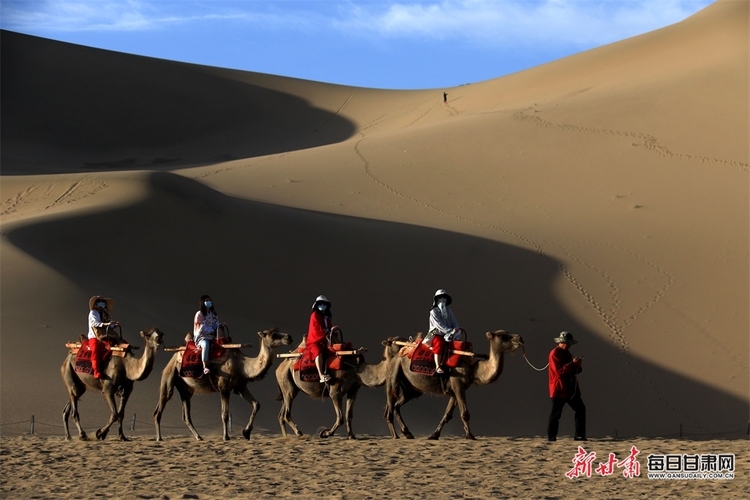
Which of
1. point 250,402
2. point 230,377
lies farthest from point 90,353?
point 250,402

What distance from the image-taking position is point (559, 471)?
1338 centimetres

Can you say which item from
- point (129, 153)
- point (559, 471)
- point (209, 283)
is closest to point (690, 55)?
point (129, 153)

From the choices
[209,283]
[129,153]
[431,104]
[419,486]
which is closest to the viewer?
[419,486]

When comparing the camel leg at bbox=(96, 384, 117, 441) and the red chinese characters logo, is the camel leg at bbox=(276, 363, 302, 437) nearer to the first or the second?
the camel leg at bbox=(96, 384, 117, 441)

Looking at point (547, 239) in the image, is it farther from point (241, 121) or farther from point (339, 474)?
point (241, 121)

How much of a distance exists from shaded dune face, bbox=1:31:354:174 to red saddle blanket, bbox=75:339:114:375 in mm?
38387

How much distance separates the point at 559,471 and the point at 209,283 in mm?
14668

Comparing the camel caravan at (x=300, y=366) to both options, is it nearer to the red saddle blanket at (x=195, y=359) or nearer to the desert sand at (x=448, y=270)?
the red saddle blanket at (x=195, y=359)

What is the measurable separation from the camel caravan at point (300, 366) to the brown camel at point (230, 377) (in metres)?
0.01

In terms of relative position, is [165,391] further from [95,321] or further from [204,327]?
[95,321]

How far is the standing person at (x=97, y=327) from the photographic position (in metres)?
16.8

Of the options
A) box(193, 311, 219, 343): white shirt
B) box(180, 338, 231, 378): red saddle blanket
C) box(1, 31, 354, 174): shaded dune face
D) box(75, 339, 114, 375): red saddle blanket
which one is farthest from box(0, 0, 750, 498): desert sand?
box(1, 31, 354, 174): shaded dune face

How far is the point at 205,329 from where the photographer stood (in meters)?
16.6

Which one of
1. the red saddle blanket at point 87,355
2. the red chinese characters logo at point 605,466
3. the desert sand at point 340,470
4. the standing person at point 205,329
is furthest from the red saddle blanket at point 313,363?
the red chinese characters logo at point 605,466
